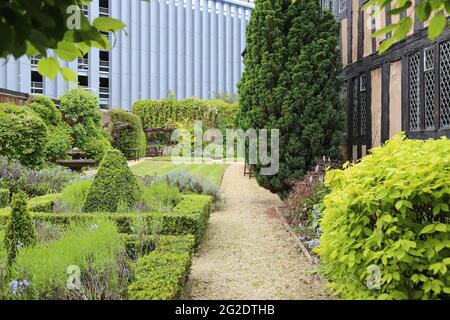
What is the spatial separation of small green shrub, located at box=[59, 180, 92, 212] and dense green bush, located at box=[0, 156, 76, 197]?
1.67 m

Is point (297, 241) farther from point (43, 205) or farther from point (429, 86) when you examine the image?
point (43, 205)

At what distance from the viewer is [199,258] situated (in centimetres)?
525

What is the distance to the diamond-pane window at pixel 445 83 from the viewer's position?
594 cm

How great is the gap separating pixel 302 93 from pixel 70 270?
577 centimetres

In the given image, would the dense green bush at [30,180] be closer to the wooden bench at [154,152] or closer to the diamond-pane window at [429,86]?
the diamond-pane window at [429,86]

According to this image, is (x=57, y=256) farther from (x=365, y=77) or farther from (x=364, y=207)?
(x=365, y=77)

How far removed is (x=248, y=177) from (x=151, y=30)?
19.1 metres

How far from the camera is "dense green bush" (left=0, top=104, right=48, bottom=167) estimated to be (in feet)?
34.5

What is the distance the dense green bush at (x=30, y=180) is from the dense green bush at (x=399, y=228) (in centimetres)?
687

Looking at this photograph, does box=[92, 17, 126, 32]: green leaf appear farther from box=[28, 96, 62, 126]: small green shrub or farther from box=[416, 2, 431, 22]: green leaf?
box=[28, 96, 62, 126]: small green shrub

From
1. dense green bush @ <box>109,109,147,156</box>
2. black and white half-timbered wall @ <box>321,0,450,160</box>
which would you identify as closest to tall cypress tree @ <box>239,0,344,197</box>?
black and white half-timbered wall @ <box>321,0,450,160</box>

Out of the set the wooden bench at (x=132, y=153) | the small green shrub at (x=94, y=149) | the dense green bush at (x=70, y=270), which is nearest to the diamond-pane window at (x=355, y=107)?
the dense green bush at (x=70, y=270)
